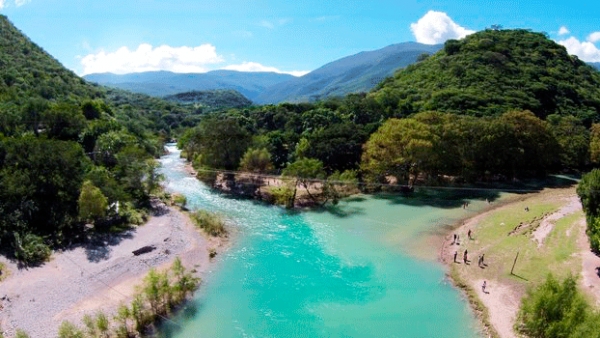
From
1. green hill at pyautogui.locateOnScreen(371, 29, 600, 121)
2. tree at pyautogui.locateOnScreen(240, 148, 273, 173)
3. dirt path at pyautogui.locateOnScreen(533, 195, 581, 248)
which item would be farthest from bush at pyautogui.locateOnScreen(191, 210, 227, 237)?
green hill at pyautogui.locateOnScreen(371, 29, 600, 121)

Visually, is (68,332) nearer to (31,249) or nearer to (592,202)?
(31,249)

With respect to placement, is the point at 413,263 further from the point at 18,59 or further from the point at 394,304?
the point at 18,59

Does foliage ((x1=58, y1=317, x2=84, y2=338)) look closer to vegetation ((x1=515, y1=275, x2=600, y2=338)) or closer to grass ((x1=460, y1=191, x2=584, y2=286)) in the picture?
vegetation ((x1=515, y1=275, x2=600, y2=338))

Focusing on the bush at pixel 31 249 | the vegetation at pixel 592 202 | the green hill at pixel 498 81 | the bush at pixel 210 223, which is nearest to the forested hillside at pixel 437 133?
the green hill at pixel 498 81

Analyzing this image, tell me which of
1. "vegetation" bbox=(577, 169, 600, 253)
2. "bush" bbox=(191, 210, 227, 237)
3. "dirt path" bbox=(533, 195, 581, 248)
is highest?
"vegetation" bbox=(577, 169, 600, 253)

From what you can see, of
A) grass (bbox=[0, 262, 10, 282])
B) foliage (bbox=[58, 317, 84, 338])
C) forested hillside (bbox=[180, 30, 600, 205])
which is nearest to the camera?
foliage (bbox=[58, 317, 84, 338])

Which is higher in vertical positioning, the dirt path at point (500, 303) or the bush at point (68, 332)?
the dirt path at point (500, 303)

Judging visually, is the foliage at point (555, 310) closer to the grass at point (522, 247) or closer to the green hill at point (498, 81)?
the grass at point (522, 247)
